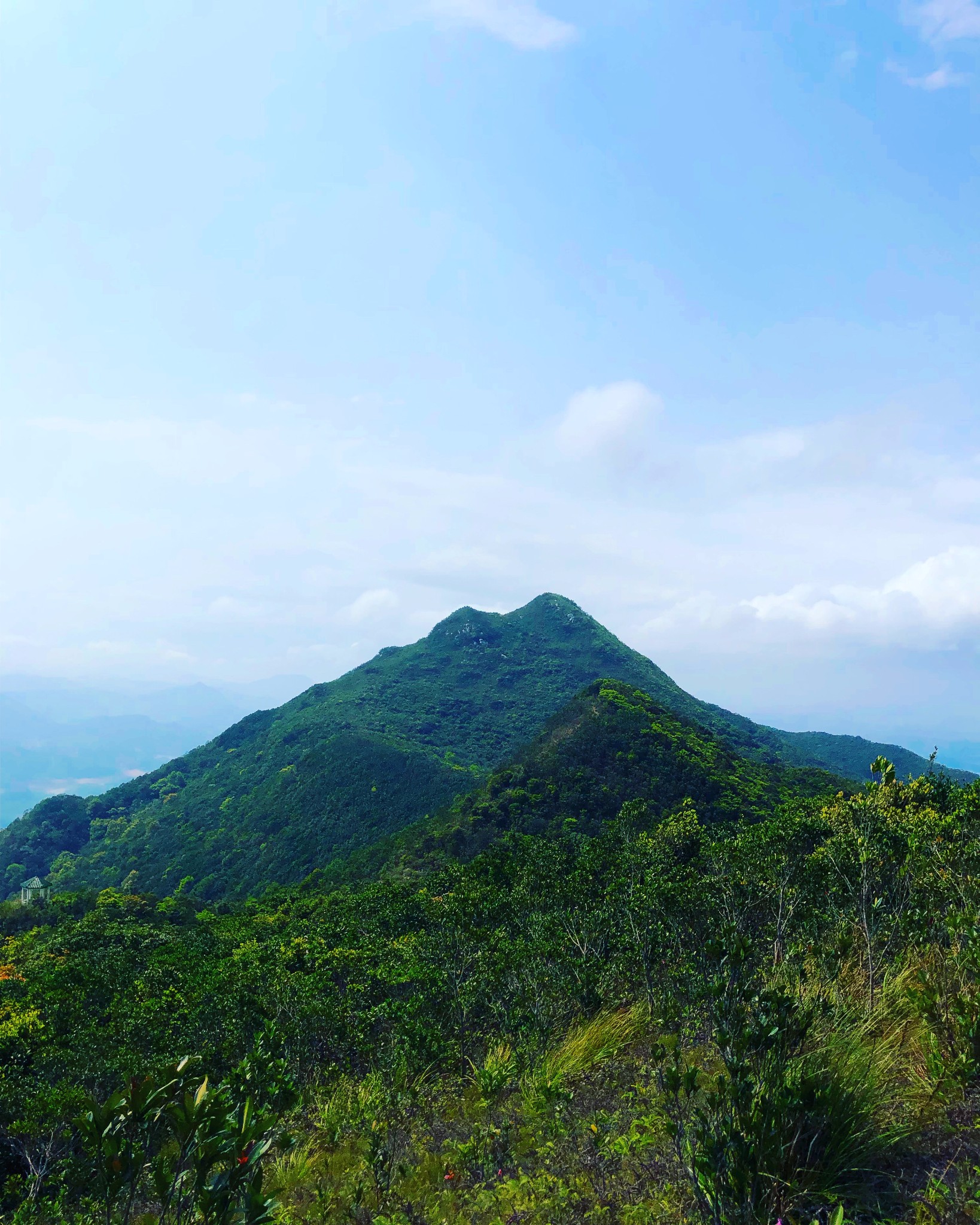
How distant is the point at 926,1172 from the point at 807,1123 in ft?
3.33

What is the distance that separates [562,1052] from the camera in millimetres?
10055

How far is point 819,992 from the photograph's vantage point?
7254mm

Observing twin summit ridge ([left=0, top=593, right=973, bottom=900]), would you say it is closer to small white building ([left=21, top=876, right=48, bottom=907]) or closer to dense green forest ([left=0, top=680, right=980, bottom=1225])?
small white building ([left=21, top=876, right=48, bottom=907])

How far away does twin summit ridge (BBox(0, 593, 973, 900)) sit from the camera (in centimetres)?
5903

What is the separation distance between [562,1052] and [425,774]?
7510 cm

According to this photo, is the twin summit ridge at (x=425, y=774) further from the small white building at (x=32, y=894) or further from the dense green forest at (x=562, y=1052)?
the dense green forest at (x=562, y=1052)

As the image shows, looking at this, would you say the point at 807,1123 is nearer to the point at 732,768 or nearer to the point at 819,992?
the point at 819,992

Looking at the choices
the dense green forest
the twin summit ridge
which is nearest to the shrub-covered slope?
the twin summit ridge

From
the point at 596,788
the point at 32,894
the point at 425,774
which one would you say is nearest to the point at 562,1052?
the point at 596,788

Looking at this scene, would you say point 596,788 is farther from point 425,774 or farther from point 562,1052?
point 562,1052

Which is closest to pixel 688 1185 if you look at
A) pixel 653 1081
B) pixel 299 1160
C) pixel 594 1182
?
pixel 594 1182

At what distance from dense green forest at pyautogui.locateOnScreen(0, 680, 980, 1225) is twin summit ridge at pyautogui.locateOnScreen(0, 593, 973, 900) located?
27089 mm

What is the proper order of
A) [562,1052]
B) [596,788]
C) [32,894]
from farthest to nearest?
1. [596,788]
2. [32,894]
3. [562,1052]

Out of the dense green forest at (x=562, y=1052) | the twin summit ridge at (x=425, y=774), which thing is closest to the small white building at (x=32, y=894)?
the twin summit ridge at (x=425, y=774)
